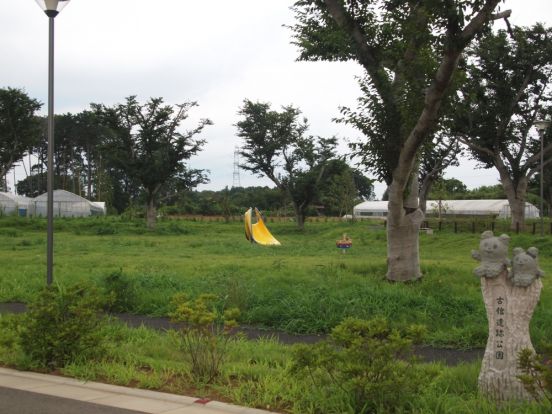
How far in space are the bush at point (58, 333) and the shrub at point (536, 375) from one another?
4.50 metres

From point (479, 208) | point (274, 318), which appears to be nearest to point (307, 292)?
point (274, 318)

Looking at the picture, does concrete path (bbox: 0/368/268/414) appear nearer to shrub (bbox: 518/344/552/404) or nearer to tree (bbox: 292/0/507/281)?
shrub (bbox: 518/344/552/404)

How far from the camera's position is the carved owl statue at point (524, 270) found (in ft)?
16.1

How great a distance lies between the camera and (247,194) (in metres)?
73.1

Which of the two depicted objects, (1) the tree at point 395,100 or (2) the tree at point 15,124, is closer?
(1) the tree at point 395,100

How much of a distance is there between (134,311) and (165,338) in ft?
10.1

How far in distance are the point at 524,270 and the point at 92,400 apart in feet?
13.2

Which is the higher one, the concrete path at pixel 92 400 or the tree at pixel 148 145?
the tree at pixel 148 145

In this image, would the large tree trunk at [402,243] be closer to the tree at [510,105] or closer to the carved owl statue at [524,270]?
the carved owl statue at [524,270]

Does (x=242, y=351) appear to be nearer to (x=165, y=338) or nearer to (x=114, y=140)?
(x=165, y=338)

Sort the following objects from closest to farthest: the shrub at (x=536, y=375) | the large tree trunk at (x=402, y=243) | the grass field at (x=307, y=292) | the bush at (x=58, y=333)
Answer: the shrub at (x=536, y=375) → the bush at (x=58, y=333) → the grass field at (x=307, y=292) → the large tree trunk at (x=402, y=243)

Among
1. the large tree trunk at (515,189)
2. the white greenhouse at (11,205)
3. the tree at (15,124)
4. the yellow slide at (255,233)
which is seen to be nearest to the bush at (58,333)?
the yellow slide at (255,233)

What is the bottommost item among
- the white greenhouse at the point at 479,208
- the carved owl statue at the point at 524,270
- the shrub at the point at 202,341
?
the shrub at the point at 202,341

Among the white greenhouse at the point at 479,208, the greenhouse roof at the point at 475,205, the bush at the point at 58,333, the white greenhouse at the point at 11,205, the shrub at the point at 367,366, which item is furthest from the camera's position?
the greenhouse roof at the point at 475,205
